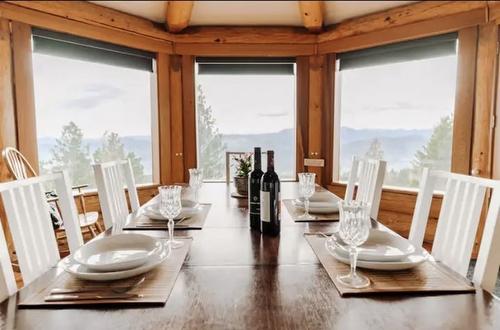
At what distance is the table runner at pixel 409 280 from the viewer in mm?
780

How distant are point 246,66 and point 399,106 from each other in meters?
1.52

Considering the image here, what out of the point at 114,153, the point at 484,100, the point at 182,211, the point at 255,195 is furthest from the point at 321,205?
the point at 114,153

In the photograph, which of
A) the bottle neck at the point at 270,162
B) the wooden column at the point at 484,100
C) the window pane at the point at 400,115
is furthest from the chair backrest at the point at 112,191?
the wooden column at the point at 484,100

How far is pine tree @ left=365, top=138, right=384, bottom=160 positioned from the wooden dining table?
2.73 meters

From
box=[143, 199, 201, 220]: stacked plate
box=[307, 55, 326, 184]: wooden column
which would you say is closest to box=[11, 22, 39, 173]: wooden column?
box=[143, 199, 201, 220]: stacked plate

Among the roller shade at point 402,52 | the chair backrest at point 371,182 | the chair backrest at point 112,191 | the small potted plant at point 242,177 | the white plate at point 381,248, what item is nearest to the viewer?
the white plate at point 381,248

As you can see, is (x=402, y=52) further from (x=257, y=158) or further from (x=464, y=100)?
(x=257, y=158)

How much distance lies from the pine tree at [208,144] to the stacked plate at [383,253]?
2.70 m

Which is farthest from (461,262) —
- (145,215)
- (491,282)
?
(145,215)

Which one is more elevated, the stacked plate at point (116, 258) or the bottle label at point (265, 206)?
the bottle label at point (265, 206)

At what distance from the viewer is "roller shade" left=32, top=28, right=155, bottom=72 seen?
273 centimetres

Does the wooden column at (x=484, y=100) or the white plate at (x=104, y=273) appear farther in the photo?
the wooden column at (x=484, y=100)

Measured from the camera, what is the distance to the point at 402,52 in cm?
310

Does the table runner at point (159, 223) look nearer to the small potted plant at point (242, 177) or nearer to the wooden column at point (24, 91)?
the small potted plant at point (242, 177)
